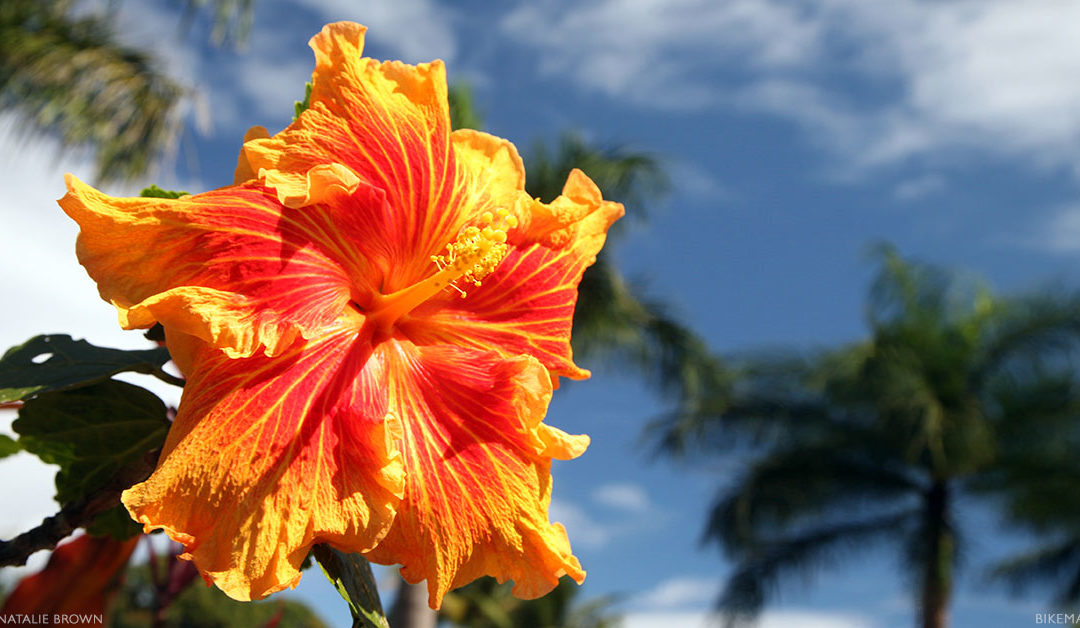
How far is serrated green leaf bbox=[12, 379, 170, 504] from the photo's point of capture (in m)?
0.63

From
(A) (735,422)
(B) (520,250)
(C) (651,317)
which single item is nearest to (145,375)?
(B) (520,250)

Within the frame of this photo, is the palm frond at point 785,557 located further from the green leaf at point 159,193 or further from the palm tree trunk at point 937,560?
the green leaf at point 159,193

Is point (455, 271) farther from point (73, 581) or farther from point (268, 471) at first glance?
point (73, 581)

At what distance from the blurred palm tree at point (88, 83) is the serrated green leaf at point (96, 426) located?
659 centimetres

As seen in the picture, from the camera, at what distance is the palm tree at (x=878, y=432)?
10.5 m

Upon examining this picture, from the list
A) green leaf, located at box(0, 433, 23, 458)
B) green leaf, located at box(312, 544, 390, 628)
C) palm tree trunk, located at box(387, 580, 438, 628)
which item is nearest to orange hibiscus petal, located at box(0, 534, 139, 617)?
green leaf, located at box(0, 433, 23, 458)

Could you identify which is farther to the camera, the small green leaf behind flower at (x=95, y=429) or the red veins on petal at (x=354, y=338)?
the small green leaf behind flower at (x=95, y=429)

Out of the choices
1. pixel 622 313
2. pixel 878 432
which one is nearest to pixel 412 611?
pixel 622 313

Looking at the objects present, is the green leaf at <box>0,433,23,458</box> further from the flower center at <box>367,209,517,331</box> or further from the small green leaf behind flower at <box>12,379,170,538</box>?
the flower center at <box>367,209,517,331</box>

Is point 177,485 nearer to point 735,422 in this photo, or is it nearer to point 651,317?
point 651,317

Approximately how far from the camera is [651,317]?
936 centimetres

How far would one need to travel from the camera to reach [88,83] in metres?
6.89

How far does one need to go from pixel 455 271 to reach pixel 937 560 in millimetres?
11925

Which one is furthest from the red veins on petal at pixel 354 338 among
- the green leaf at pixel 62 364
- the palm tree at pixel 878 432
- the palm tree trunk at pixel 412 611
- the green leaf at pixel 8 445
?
the palm tree at pixel 878 432
